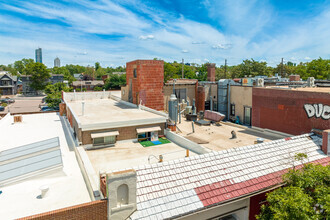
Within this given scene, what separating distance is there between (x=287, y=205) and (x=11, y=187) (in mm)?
14066

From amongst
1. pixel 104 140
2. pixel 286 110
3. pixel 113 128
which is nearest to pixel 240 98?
pixel 286 110

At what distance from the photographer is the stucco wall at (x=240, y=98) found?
28.9m

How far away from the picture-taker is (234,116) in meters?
31.7

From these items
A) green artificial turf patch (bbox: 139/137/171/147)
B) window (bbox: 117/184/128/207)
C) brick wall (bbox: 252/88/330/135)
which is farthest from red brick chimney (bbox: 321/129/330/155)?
window (bbox: 117/184/128/207)

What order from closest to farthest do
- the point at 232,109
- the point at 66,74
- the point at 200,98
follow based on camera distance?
the point at 232,109
the point at 200,98
the point at 66,74

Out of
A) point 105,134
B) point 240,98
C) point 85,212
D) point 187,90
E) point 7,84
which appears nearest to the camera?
point 85,212

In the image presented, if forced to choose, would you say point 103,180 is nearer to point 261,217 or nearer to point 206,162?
point 206,162

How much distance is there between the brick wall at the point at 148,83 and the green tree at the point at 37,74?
86055mm

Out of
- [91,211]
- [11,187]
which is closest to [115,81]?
[11,187]

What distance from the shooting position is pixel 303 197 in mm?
9164

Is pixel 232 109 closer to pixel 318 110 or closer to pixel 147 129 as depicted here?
pixel 318 110

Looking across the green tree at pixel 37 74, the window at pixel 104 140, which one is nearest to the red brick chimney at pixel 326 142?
the window at pixel 104 140

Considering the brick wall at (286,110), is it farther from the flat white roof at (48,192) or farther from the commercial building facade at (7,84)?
the commercial building facade at (7,84)

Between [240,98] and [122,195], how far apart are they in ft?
80.3
